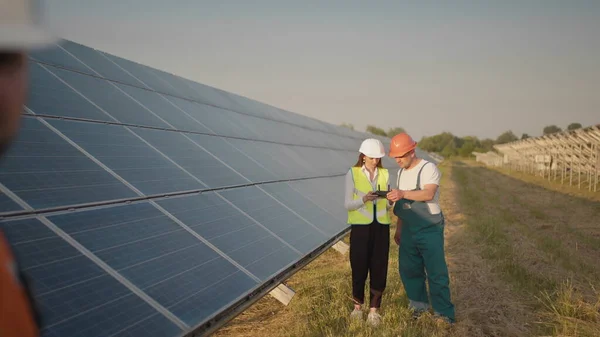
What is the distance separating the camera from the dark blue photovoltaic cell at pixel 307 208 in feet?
25.9

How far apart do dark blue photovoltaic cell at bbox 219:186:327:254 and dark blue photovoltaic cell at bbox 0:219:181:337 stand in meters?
3.00

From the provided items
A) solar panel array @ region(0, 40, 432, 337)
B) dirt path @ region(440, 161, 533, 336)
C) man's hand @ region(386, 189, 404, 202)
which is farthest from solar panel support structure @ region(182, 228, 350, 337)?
dirt path @ region(440, 161, 533, 336)

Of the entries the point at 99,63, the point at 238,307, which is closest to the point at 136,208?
the point at 238,307

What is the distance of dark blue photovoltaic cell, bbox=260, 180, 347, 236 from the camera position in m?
7.89

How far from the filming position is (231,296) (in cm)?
429

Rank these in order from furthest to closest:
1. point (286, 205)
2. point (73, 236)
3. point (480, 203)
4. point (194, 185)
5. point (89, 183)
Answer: point (480, 203), point (286, 205), point (194, 185), point (89, 183), point (73, 236)

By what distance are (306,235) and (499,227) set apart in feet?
29.7

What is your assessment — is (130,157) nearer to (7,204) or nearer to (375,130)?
(7,204)

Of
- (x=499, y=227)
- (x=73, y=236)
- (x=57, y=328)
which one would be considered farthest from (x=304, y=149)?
(x=57, y=328)

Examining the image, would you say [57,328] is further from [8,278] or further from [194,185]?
[194,185]

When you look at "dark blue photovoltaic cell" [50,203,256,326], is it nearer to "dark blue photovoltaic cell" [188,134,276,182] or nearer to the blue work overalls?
the blue work overalls

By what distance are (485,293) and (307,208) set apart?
11.1 ft

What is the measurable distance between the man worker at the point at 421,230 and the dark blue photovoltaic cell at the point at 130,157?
2983 mm

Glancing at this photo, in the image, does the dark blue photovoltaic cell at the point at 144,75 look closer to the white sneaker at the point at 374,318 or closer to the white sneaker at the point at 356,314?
the white sneaker at the point at 356,314
